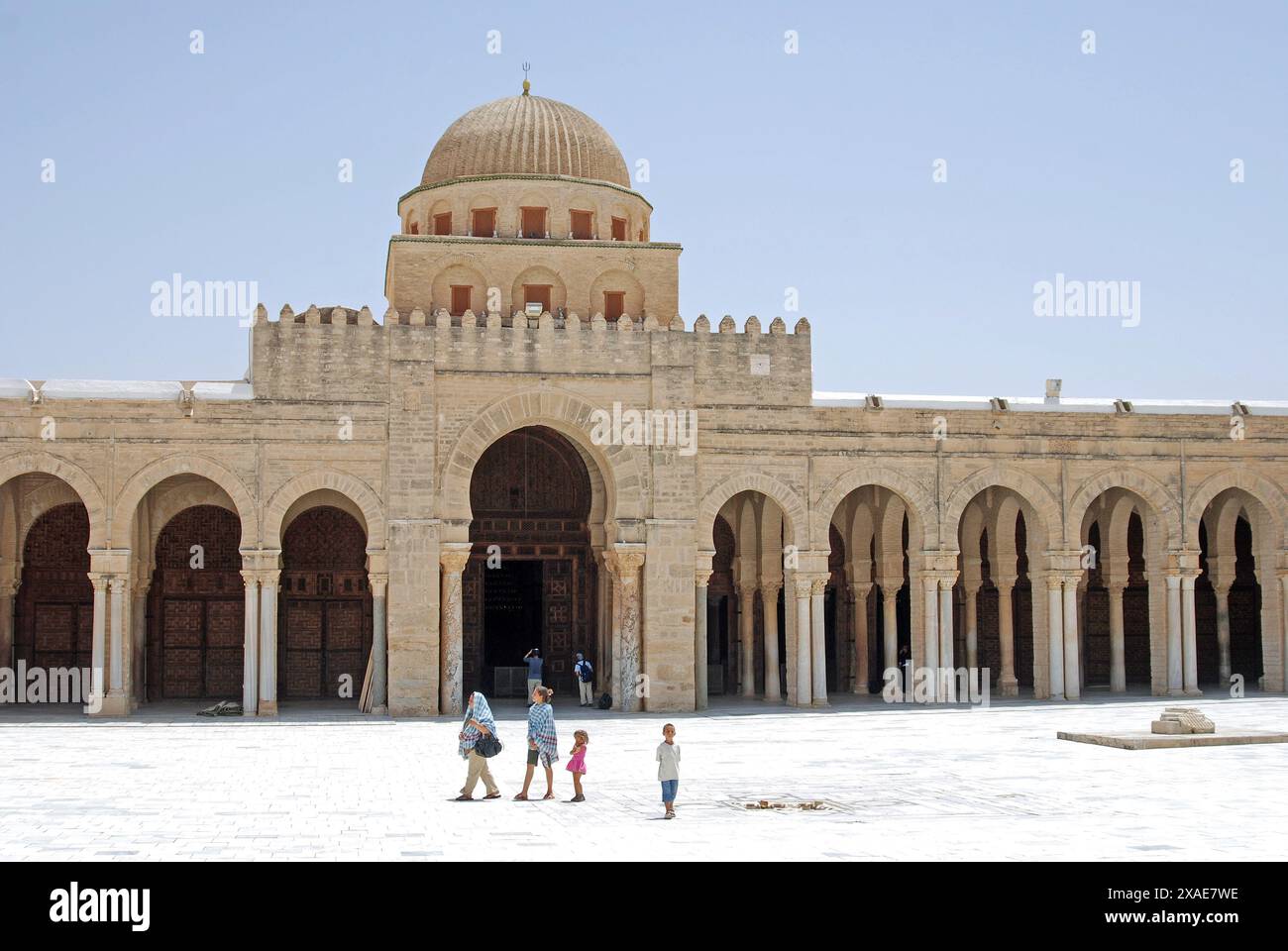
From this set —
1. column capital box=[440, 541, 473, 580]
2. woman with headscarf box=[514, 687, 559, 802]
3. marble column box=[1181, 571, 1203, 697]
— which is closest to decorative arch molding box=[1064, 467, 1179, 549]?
marble column box=[1181, 571, 1203, 697]

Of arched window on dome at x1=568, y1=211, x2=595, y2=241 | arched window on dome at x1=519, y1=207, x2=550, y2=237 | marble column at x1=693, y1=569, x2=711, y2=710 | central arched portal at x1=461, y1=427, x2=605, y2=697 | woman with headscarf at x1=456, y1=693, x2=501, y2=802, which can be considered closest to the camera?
woman with headscarf at x1=456, y1=693, x2=501, y2=802

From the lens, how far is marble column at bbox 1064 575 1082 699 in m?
27.6

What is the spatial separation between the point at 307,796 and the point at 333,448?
11072 millimetres

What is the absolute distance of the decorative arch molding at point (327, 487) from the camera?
81.6 feet

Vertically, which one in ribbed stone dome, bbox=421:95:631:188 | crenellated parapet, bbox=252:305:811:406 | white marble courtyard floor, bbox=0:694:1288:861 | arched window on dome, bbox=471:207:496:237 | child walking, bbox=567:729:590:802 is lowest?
white marble courtyard floor, bbox=0:694:1288:861

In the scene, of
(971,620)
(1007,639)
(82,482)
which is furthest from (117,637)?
(1007,639)

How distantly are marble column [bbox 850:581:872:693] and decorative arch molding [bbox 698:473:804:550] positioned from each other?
3.67 meters

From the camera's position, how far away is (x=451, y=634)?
25312 mm

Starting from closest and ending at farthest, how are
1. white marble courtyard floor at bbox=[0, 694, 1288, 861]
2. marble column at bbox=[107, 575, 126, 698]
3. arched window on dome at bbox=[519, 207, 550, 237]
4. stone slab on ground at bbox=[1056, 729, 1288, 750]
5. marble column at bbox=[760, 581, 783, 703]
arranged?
white marble courtyard floor at bbox=[0, 694, 1288, 861]
stone slab on ground at bbox=[1056, 729, 1288, 750]
marble column at bbox=[107, 575, 126, 698]
marble column at bbox=[760, 581, 783, 703]
arched window on dome at bbox=[519, 207, 550, 237]

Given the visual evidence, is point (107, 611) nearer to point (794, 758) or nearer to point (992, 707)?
point (794, 758)

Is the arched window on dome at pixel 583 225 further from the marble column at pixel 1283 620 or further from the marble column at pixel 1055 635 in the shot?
the marble column at pixel 1283 620

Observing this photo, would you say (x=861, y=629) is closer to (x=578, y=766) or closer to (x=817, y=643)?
(x=817, y=643)

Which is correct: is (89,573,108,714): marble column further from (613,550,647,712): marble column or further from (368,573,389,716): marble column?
(613,550,647,712): marble column
